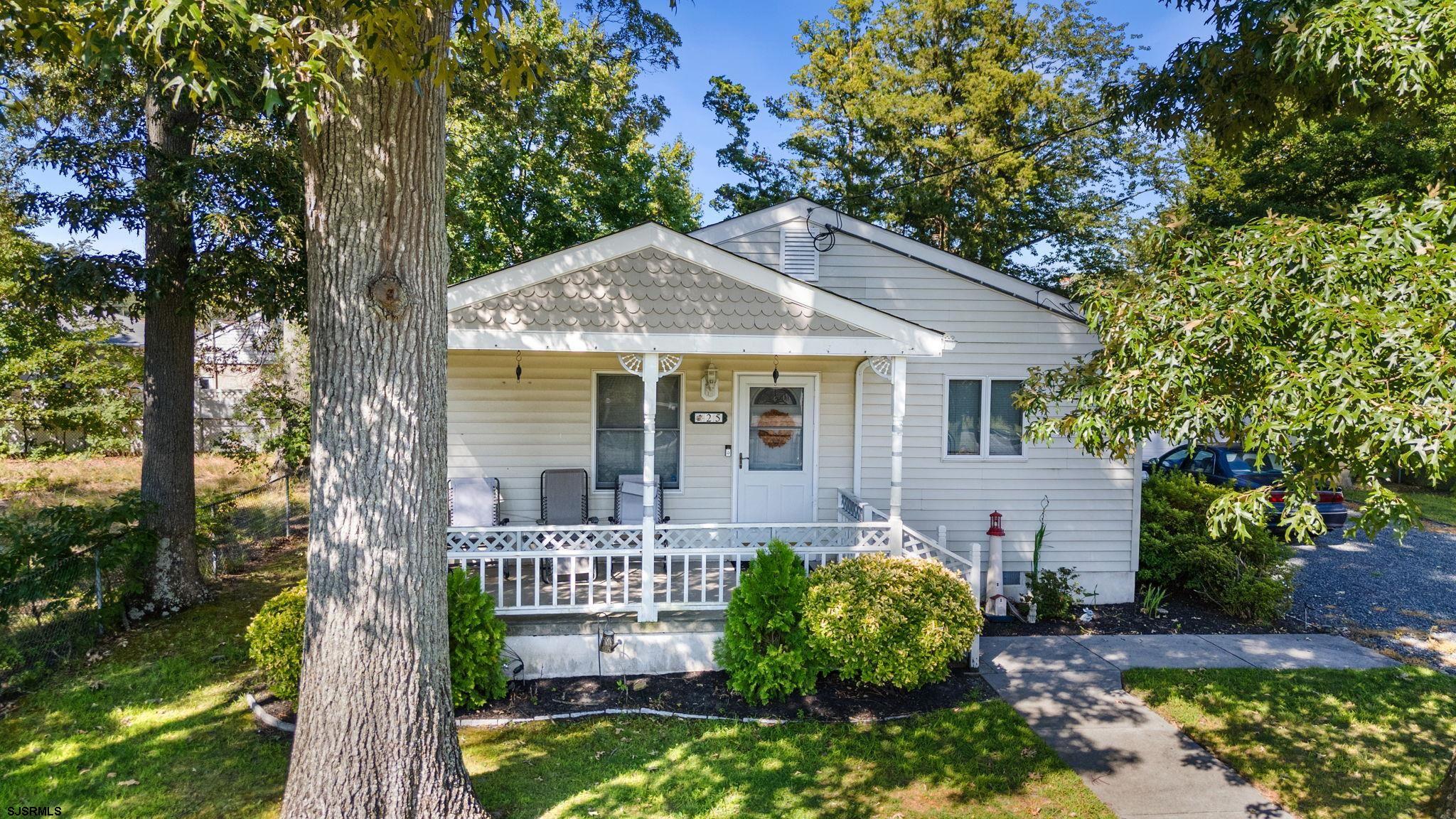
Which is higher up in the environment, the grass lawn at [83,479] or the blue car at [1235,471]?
the blue car at [1235,471]

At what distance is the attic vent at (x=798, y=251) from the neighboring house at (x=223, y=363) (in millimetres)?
5834

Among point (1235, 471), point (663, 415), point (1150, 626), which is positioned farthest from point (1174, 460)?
point (663, 415)

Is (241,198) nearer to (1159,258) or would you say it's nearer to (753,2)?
(1159,258)

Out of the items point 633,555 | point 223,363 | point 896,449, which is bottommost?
point 633,555

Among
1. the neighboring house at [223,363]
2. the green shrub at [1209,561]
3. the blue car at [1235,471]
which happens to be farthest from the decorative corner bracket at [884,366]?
the blue car at [1235,471]

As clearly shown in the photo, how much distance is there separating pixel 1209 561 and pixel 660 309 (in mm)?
7115

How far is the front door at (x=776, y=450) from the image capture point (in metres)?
8.28

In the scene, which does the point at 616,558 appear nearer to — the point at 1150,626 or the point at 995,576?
the point at 995,576

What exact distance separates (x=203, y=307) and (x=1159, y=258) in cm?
911

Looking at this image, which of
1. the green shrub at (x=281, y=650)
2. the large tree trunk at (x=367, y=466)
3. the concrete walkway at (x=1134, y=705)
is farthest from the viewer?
the green shrub at (x=281, y=650)

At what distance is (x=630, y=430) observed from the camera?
8211 millimetres

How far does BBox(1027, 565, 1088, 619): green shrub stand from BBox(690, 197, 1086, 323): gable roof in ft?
10.1

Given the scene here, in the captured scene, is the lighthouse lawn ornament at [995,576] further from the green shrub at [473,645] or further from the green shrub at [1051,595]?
the green shrub at [473,645]

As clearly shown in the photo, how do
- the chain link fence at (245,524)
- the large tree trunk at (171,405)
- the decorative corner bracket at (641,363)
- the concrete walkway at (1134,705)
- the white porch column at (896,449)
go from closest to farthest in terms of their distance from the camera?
the concrete walkway at (1134,705), the decorative corner bracket at (641,363), the white porch column at (896,449), the large tree trunk at (171,405), the chain link fence at (245,524)
